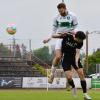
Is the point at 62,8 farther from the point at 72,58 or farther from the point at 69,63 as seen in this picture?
the point at 69,63

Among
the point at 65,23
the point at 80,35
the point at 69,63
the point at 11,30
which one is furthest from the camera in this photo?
the point at 11,30

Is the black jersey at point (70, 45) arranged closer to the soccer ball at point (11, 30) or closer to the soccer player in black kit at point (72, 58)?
the soccer player in black kit at point (72, 58)

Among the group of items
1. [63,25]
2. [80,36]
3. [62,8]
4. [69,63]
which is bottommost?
[69,63]

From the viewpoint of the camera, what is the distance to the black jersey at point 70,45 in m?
13.6

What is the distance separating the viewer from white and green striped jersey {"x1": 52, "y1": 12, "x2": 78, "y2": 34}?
1396 cm

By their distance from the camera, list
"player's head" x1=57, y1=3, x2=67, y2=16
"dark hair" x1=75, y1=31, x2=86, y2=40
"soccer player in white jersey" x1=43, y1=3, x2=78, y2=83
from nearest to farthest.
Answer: "dark hair" x1=75, y1=31, x2=86, y2=40 < "player's head" x1=57, y1=3, x2=67, y2=16 < "soccer player in white jersey" x1=43, y1=3, x2=78, y2=83

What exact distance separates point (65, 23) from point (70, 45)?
73 cm

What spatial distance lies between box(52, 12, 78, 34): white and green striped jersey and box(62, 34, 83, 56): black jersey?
33 cm

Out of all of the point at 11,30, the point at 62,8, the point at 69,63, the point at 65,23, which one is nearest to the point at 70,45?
the point at 69,63

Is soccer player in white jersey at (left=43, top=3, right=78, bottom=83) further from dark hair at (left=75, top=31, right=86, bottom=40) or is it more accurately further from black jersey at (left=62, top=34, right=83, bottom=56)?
dark hair at (left=75, top=31, right=86, bottom=40)

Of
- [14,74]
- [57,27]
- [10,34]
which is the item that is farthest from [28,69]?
[57,27]

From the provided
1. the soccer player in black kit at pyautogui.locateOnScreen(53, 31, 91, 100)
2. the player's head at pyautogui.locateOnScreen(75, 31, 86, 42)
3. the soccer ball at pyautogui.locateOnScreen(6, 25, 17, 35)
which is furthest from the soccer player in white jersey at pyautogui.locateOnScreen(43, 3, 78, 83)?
the soccer ball at pyautogui.locateOnScreen(6, 25, 17, 35)

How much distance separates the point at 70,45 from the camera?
13.7 meters

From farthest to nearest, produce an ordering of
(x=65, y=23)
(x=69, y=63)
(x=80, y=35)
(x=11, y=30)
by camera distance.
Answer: (x=11, y=30) → (x=65, y=23) → (x=69, y=63) → (x=80, y=35)
